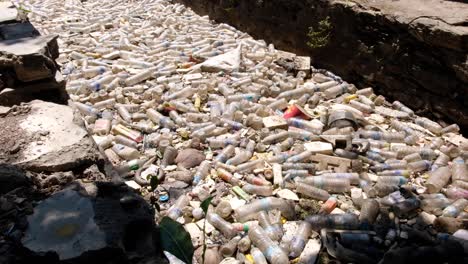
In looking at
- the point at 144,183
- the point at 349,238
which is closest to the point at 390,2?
the point at 349,238

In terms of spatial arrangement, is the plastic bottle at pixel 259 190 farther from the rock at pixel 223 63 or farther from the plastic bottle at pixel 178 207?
the rock at pixel 223 63

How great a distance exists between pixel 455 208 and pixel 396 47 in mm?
2556

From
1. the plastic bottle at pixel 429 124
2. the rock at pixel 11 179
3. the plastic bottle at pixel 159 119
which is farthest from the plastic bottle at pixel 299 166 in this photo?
the rock at pixel 11 179

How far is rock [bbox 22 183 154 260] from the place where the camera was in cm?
206

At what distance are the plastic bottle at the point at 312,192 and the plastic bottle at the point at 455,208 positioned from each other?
3.45ft

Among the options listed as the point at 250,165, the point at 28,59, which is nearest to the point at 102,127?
the point at 28,59

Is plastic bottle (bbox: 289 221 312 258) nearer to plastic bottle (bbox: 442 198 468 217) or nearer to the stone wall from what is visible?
plastic bottle (bbox: 442 198 468 217)

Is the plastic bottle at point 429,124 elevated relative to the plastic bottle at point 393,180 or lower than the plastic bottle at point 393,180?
elevated

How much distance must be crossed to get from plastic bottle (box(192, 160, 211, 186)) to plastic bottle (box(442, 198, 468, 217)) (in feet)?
7.56

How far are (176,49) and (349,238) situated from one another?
532cm

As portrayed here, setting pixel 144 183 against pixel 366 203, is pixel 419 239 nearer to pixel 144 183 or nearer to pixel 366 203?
pixel 366 203

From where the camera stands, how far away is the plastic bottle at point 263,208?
11.7ft

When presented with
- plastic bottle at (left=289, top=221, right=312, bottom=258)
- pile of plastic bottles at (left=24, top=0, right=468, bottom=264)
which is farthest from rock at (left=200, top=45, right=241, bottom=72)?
plastic bottle at (left=289, top=221, right=312, bottom=258)

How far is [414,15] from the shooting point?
5188 millimetres
